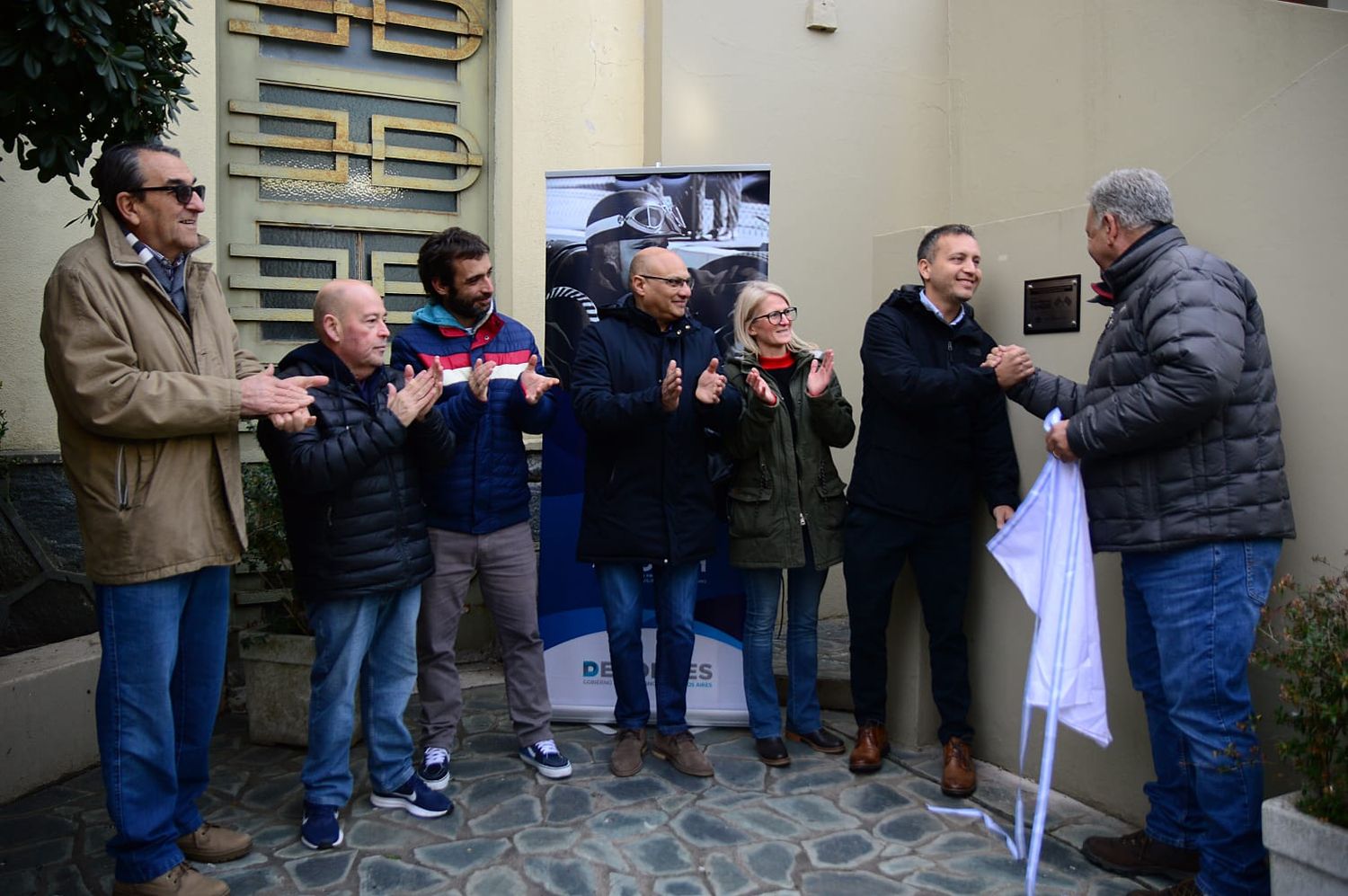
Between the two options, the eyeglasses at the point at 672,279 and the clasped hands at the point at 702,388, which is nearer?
the clasped hands at the point at 702,388

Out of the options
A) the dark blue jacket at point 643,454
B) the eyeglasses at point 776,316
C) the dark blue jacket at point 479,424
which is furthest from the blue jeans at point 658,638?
the eyeglasses at point 776,316

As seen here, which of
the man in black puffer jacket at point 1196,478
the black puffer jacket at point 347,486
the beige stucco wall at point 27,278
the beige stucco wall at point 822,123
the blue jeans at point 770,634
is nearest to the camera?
the man in black puffer jacket at point 1196,478

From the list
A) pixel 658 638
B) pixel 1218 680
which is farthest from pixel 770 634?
pixel 1218 680

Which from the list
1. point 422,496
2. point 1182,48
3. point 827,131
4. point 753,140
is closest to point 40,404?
point 422,496

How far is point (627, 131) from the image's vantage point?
636cm

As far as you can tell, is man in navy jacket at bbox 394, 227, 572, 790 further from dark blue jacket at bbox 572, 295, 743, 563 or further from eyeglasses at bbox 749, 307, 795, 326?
eyeglasses at bbox 749, 307, 795, 326

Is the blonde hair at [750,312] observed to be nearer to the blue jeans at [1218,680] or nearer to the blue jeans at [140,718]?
the blue jeans at [1218,680]

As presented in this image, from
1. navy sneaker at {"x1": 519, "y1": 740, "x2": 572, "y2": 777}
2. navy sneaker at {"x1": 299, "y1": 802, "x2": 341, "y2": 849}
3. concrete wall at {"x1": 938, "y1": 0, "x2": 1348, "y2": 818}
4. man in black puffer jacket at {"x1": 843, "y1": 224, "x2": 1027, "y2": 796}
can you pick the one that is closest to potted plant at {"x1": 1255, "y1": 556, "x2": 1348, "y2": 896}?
concrete wall at {"x1": 938, "y1": 0, "x2": 1348, "y2": 818}

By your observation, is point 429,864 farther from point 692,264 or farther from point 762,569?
point 692,264

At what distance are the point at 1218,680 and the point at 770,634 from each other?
180 centimetres

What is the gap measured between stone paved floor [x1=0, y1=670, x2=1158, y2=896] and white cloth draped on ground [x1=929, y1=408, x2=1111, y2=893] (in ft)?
1.22

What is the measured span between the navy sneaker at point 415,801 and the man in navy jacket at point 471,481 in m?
0.16

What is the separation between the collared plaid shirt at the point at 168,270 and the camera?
125 inches

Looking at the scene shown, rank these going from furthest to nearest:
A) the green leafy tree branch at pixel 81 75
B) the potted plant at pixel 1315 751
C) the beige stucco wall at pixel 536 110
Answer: the beige stucco wall at pixel 536 110 → the green leafy tree branch at pixel 81 75 → the potted plant at pixel 1315 751
